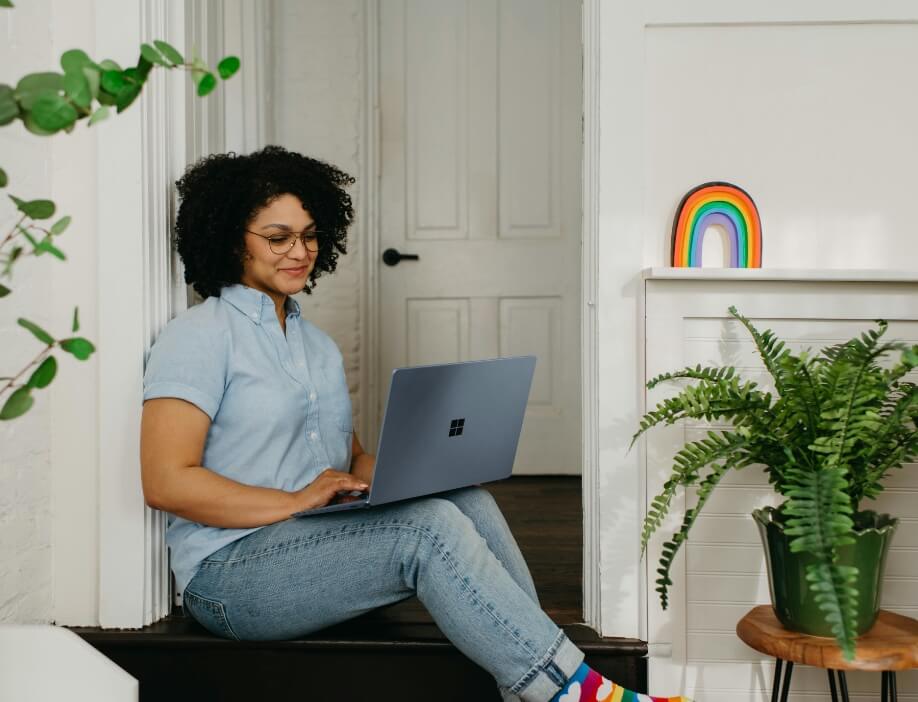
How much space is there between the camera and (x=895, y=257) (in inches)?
69.9

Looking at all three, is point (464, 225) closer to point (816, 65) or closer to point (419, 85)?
point (419, 85)

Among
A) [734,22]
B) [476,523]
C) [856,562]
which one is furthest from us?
[734,22]

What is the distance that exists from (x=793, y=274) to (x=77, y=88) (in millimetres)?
1419

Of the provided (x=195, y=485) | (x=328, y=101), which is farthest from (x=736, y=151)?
(x=328, y=101)

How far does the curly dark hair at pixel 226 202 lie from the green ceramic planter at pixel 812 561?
3.48 ft

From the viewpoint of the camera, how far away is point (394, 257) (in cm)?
349

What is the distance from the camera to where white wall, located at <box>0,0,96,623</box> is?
165 centimetres

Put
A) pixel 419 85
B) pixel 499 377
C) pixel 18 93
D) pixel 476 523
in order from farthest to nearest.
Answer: pixel 419 85 → pixel 476 523 → pixel 499 377 → pixel 18 93

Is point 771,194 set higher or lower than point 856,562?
higher

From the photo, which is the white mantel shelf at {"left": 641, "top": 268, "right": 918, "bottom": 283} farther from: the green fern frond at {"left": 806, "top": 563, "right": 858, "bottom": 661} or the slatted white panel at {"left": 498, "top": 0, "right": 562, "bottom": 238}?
the slatted white panel at {"left": 498, "top": 0, "right": 562, "bottom": 238}

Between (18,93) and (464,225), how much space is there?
118 inches

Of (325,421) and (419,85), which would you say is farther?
(419,85)

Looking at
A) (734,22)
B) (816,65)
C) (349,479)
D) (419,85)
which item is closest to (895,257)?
(816,65)

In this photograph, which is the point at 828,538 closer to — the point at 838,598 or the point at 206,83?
the point at 838,598
